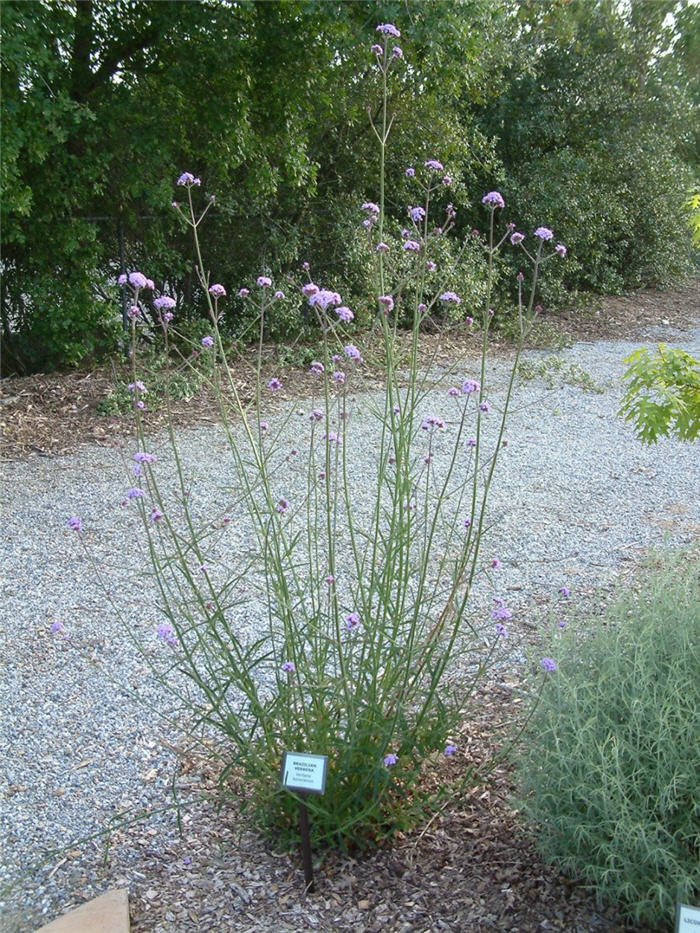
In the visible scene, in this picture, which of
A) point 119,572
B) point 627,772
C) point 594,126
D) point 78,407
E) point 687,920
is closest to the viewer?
point 687,920

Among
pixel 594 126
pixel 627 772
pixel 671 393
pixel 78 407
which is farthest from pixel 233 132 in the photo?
pixel 594 126

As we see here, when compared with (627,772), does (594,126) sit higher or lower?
higher

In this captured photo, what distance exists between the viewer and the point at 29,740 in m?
2.91

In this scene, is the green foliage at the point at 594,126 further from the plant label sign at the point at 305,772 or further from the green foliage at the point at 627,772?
the plant label sign at the point at 305,772

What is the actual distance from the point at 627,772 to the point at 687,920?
37cm

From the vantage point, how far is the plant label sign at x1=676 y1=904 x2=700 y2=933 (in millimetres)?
1562

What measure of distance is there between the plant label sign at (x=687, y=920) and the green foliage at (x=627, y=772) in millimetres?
168

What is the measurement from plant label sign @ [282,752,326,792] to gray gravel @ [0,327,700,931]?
0.63 metres

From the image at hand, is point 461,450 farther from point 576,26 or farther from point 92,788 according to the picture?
point 576,26

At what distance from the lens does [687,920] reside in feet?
5.15

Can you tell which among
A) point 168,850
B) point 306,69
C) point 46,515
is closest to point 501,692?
point 168,850

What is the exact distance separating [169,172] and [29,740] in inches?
213

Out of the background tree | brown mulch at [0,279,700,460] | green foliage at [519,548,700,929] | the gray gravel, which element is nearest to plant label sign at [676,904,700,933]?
green foliage at [519,548,700,929]

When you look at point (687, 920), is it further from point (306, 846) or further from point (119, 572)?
point (119, 572)
